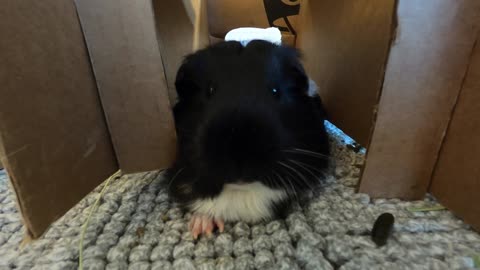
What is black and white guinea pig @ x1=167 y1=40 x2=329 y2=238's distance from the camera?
588 mm

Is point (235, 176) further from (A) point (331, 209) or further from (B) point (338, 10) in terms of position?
(B) point (338, 10)

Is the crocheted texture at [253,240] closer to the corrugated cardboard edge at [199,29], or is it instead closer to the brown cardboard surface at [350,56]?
the brown cardboard surface at [350,56]

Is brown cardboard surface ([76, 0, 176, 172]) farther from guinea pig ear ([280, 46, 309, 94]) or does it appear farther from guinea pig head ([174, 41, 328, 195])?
guinea pig ear ([280, 46, 309, 94])

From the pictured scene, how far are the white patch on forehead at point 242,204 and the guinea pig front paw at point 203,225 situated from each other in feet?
0.04

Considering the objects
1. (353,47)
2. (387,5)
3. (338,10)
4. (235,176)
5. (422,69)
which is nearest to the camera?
(235,176)

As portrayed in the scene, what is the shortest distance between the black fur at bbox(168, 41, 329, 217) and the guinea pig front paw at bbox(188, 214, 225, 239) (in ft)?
0.17

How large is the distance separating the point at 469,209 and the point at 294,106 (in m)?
0.47

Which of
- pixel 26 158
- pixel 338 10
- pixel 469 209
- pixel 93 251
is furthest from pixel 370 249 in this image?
pixel 338 10

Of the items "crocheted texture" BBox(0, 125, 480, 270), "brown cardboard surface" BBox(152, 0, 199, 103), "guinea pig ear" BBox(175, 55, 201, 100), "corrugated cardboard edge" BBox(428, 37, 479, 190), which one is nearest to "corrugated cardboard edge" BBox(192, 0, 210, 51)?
"brown cardboard surface" BBox(152, 0, 199, 103)

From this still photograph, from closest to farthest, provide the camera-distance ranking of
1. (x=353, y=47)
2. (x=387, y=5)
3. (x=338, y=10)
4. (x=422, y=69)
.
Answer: (x=422, y=69) → (x=387, y=5) → (x=353, y=47) → (x=338, y=10)

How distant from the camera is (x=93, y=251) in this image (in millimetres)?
669

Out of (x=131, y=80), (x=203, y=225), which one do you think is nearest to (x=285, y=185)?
(x=203, y=225)

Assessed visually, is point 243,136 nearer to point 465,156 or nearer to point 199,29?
point 465,156

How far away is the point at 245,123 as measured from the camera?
59 cm
